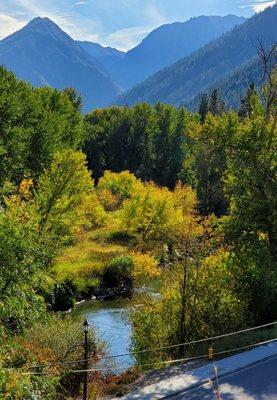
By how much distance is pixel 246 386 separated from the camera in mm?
15812

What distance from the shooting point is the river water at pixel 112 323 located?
2931 cm

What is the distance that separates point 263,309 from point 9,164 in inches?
1068

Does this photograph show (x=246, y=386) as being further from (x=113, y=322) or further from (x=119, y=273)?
(x=119, y=273)

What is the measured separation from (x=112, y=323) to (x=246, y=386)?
21.0 metres

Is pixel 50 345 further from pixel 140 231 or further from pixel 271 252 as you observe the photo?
pixel 140 231

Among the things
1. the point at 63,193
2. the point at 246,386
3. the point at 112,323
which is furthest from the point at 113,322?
the point at 246,386

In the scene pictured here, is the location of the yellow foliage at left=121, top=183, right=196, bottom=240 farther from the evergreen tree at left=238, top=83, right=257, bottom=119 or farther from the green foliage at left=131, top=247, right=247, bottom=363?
the green foliage at left=131, top=247, right=247, bottom=363

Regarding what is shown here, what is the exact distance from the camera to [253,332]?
2081cm

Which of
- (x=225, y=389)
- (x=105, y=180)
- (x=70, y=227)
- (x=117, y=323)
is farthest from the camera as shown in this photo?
(x=105, y=180)

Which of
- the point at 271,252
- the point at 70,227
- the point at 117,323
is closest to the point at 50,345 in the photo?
Answer: the point at 271,252

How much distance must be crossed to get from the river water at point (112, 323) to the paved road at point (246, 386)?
887 cm

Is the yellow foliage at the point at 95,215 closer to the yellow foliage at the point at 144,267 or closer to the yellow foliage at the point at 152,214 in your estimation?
the yellow foliage at the point at 152,214

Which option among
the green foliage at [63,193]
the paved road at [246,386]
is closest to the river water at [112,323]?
the green foliage at [63,193]

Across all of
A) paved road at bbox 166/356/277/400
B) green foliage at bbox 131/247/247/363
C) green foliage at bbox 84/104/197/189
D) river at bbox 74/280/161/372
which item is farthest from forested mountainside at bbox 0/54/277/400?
green foliage at bbox 84/104/197/189
